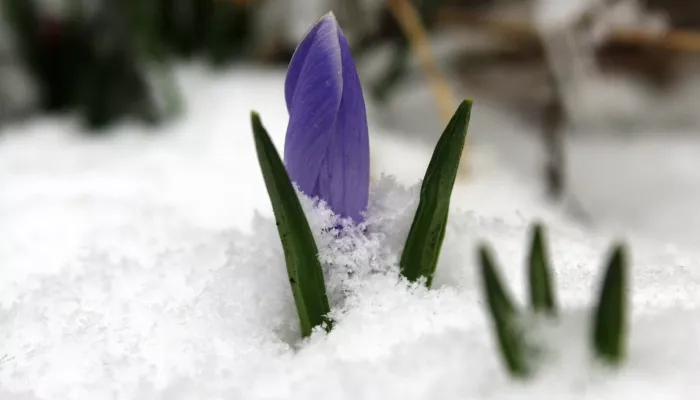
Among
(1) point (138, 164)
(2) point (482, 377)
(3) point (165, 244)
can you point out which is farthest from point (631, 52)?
(2) point (482, 377)

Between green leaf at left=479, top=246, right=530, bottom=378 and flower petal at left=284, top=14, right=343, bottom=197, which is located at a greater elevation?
flower petal at left=284, top=14, right=343, bottom=197

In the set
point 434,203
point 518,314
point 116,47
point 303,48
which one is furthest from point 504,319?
point 116,47

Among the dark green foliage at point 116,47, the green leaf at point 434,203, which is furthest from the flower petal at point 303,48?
the dark green foliage at point 116,47

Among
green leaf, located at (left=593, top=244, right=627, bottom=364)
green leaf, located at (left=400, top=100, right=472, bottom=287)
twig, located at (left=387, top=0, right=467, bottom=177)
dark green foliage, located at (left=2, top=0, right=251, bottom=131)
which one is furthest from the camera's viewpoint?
dark green foliage, located at (left=2, top=0, right=251, bottom=131)

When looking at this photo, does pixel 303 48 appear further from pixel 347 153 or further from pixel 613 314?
pixel 613 314

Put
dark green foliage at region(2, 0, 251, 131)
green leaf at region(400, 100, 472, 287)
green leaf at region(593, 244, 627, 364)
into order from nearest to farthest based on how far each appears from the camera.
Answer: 1. green leaf at region(593, 244, 627, 364)
2. green leaf at region(400, 100, 472, 287)
3. dark green foliage at region(2, 0, 251, 131)

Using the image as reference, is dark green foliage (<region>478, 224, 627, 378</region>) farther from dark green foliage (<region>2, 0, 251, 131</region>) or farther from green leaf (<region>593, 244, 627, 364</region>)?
dark green foliage (<region>2, 0, 251, 131</region>)

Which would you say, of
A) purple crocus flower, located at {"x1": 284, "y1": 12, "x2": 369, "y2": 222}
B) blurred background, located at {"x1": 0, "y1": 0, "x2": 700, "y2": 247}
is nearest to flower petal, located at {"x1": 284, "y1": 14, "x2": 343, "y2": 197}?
purple crocus flower, located at {"x1": 284, "y1": 12, "x2": 369, "y2": 222}

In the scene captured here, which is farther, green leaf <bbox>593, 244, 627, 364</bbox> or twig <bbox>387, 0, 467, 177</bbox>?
twig <bbox>387, 0, 467, 177</bbox>

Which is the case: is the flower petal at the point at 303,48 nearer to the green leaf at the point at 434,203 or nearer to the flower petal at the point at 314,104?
the flower petal at the point at 314,104
